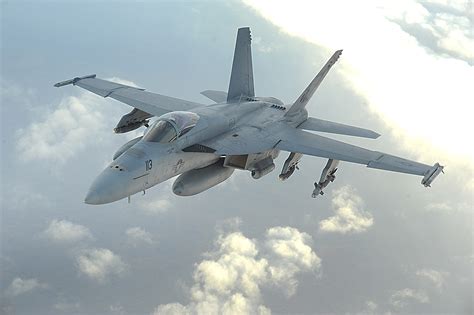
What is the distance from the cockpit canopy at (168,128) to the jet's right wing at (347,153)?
3431 mm

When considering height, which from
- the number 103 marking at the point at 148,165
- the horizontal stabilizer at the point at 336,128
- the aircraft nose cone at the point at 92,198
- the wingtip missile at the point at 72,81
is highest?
the wingtip missile at the point at 72,81

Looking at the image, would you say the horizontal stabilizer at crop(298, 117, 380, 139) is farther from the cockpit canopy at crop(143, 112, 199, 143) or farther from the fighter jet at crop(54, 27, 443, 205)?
the cockpit canopy at crop(143, 112, 199, 143)

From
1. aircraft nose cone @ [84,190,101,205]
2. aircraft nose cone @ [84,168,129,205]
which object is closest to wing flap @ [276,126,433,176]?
aircraft nose cone @ [84,168,129,205]

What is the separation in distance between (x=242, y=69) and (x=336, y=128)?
14.6 feet

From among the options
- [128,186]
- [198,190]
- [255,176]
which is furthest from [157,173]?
[255,176]

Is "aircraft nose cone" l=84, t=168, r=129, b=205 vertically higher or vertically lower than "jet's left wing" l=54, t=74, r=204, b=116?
lower

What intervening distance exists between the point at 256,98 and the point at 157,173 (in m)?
7.61

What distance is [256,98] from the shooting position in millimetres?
20062

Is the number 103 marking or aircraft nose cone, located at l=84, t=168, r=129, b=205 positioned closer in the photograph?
aircraft nose cone, located at l=84, t=168, r=129, b=205

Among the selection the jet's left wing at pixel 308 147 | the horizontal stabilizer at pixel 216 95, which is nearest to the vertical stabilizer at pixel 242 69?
the horizontal stabilizer at pixel 216 95

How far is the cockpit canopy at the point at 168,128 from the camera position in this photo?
13836mm

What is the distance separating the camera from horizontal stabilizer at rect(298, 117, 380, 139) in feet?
61.6

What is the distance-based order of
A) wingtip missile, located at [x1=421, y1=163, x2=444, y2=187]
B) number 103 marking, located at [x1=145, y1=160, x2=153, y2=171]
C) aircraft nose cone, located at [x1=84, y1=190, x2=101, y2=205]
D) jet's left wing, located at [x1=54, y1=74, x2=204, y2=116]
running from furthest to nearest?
1. jet's left wing, located at [x1=54, y1=74, x2=204, y2=116]
2. wingtip missile, located at [x1=421, y1=163, x2=444, y2=187]
3. number 103 marking, located at [x1=145, y1=160, x2=153, y2=171]
4. aircraft nose cone, located at [x1=84, y1=190, x2=101, y2=205]

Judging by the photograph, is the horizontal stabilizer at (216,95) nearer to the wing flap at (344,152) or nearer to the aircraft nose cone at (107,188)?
the wing flap at (344,152)
